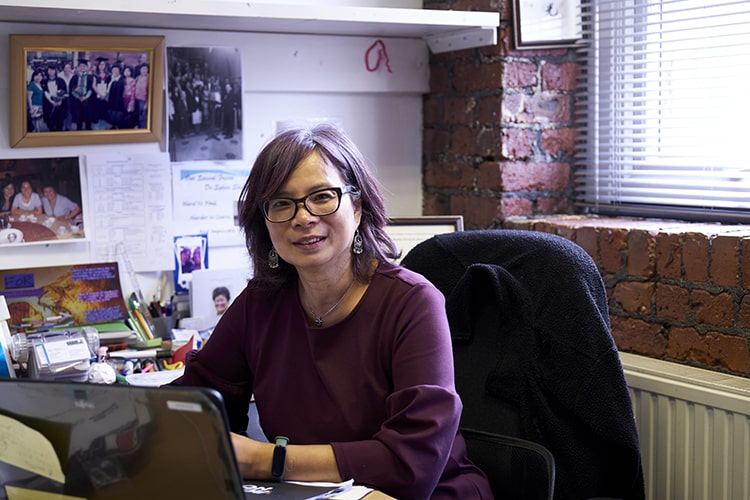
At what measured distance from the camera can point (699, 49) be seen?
89.0 inches

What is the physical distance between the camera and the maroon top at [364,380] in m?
1.51

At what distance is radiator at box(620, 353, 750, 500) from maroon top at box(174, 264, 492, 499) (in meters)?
0.51

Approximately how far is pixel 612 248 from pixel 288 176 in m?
0.92

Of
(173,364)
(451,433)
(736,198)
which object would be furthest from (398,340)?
(736,198)

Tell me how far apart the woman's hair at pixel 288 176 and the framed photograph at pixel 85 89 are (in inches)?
25.4

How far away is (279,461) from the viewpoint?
1.52 meters

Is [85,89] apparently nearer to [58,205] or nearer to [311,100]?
[58,205]

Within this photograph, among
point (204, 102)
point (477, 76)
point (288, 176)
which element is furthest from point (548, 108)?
point (288, 176)

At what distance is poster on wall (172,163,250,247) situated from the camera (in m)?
2.42

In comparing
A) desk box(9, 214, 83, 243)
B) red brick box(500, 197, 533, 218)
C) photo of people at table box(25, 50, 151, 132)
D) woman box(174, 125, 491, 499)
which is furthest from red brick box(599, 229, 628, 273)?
→ desk box(9, 214, 83, 243)

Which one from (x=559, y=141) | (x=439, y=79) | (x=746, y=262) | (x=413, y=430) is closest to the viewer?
(x=413, y=430)

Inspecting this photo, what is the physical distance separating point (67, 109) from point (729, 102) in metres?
1.54

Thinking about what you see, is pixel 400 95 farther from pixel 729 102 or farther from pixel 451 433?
pixel 451 433

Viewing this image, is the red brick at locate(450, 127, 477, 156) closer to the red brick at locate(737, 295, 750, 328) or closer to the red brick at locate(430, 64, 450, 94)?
the red brick at locate(430, 64, 450, 94)
